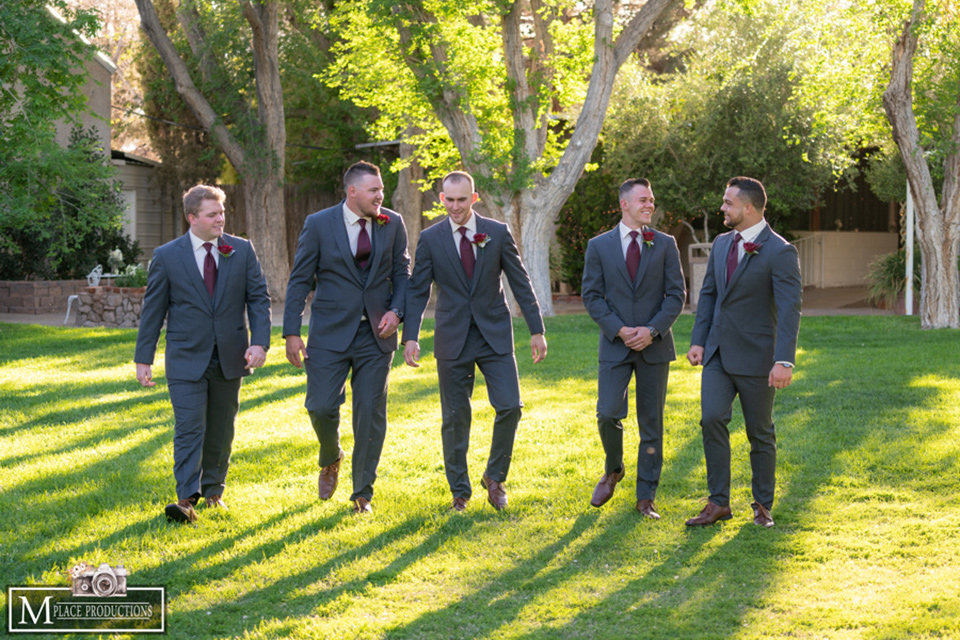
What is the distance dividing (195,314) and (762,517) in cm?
355

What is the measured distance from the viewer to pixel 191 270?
6211mm

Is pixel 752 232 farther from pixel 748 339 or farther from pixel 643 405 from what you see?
pixel 643 405

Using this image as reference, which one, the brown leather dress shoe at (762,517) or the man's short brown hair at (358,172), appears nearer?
the brown leather dress shoe at (762,517)

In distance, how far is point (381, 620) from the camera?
15.2 ft

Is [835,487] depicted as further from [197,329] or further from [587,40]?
[587,40]

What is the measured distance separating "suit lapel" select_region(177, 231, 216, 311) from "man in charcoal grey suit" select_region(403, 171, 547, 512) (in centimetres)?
122

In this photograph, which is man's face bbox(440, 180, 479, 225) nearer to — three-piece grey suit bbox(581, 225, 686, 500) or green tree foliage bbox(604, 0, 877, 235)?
three-piece grey suit bbox(581, 225, 686, 500)

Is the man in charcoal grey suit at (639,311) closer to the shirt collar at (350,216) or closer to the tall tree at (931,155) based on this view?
the shirt collar at (350,216)

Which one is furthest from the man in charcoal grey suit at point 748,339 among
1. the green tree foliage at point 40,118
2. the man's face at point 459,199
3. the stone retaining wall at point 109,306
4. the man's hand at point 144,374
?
the stone retaining wall at point 109,306

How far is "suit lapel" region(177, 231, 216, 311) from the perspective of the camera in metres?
6.21

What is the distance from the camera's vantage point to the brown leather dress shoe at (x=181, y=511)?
6113 mm

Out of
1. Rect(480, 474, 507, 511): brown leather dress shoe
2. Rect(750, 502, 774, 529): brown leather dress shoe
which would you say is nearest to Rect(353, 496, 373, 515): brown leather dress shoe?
Rect(480, 474, 507, 511): brown leather dress shoe

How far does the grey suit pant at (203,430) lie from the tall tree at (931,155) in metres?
14.0

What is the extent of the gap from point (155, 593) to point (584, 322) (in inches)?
575
